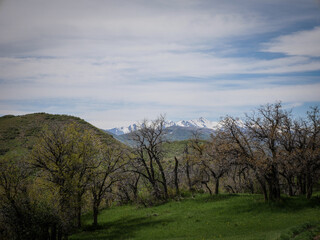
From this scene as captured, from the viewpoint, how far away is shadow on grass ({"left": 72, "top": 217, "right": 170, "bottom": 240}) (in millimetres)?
28359

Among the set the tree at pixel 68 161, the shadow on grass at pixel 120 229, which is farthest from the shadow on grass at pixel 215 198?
the tree at pixel 68 161

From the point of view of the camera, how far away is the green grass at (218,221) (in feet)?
82.2

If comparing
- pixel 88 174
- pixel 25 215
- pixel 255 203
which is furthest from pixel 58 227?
pixel 255 203

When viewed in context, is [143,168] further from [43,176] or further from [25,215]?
[25,215]

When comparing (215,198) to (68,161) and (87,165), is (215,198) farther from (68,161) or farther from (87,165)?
(68,161)

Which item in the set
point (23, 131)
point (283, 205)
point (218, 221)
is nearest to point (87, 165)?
point (218, 221)

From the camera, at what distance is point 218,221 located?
2944cm

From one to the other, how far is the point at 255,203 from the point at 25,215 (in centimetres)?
2683

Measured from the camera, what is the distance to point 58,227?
2630cm

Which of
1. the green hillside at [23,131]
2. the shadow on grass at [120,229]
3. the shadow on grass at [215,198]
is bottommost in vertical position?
the shadow on grass at [120,229]

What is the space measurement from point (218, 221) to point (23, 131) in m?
95.9

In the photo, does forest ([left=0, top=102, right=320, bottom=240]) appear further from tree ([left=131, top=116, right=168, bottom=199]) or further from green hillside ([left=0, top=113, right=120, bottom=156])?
green hillside ([left=0, top=113, right=120, bottom=156])

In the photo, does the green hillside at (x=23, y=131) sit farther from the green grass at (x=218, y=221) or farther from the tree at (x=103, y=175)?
the green grass at (x=218, y=221)

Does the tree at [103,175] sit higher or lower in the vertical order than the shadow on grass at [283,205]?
higher
